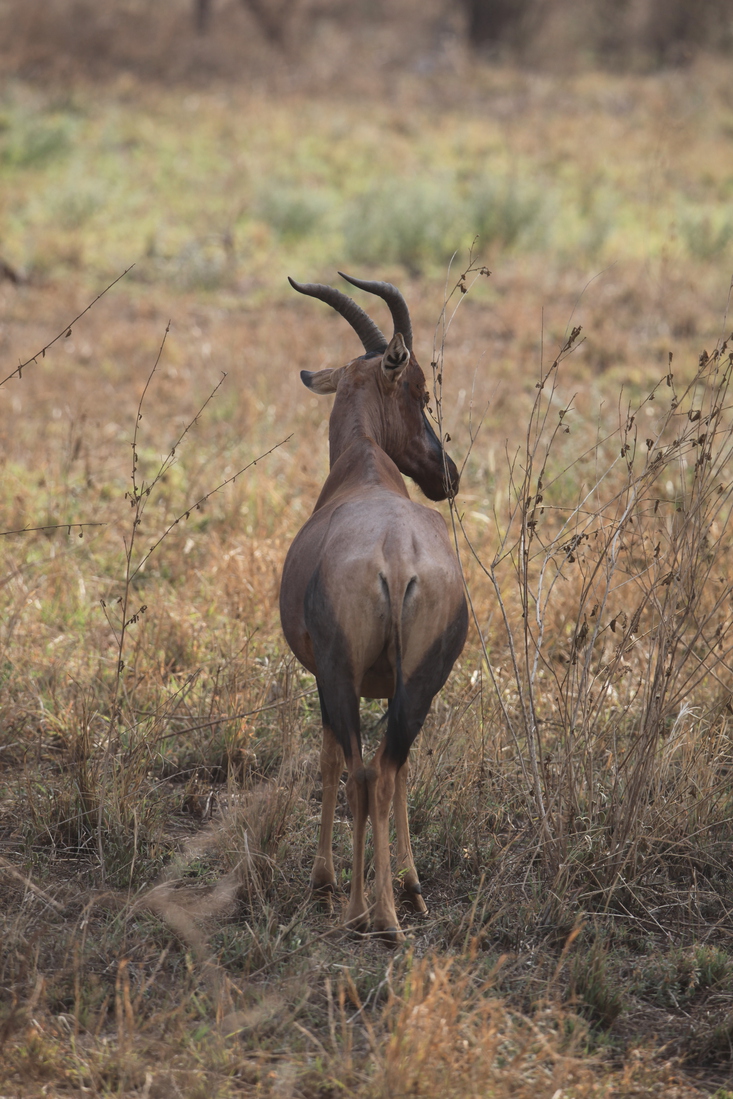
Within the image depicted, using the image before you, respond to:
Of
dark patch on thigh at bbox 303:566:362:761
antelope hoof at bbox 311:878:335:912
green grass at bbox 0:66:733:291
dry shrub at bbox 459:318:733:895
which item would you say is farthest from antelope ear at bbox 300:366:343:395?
green grass at bbox 0:66:733:291

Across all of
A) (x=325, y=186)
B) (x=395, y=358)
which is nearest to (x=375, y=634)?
(x=395, y=358)

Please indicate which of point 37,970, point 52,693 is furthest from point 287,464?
point 37,970

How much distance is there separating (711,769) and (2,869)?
2.54 meters

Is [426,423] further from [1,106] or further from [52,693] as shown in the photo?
[1,106]

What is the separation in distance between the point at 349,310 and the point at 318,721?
1.88m

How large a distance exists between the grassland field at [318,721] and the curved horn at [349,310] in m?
0.53

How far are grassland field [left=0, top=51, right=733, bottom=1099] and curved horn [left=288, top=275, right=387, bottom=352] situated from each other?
0.53m

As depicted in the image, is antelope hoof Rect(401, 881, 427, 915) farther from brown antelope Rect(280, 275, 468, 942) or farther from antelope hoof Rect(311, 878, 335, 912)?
antelope hoof Rect(311, 878, 335, 912)

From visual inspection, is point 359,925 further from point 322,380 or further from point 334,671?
point 322,380

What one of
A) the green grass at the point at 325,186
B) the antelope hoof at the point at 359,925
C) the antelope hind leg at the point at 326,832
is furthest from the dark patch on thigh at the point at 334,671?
the green grass at the point at 325,186

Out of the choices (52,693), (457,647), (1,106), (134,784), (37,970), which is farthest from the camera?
(1,106)

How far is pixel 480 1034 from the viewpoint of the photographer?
2828 millimetres

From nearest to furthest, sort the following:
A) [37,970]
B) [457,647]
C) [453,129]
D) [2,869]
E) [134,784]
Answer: [37,970] < [457,647] < [2,869] < [134,784] < [453,129]

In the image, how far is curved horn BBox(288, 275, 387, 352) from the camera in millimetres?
3783
